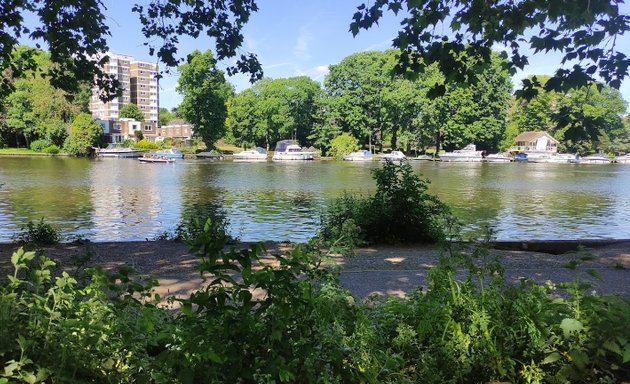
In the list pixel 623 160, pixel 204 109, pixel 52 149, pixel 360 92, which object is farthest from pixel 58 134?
pixel 623 160

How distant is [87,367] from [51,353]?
17cm

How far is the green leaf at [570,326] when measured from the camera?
2618 millimetres

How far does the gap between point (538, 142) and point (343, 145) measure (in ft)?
122

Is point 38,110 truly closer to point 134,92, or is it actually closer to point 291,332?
point 291,332

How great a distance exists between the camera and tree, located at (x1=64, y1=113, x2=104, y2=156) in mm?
72125

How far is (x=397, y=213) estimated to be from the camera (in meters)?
9.93

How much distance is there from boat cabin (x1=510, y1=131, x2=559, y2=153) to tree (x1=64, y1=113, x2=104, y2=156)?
73.9m

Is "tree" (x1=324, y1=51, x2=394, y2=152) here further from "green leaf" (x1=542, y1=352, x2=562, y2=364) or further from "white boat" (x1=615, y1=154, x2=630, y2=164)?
"green leaf" (x1=542, y1=352, x2=562, y2=364)

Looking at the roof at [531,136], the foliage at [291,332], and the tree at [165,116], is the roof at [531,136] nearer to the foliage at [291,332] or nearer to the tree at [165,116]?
the foliage at [291,332]

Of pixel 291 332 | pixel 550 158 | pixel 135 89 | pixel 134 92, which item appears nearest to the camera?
pixel 291 332

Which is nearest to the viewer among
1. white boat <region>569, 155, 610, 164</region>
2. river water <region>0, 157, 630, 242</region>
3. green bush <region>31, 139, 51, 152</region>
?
river water <region>0, 157, 630, 242</region>

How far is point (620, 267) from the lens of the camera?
709cm

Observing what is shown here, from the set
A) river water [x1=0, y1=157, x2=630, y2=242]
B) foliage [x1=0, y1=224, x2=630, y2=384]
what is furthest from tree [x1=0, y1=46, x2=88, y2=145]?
foliage [x1=0, y1=224, x2=630, y2=384]

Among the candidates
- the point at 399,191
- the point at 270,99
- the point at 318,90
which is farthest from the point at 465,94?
the point at 399,191
